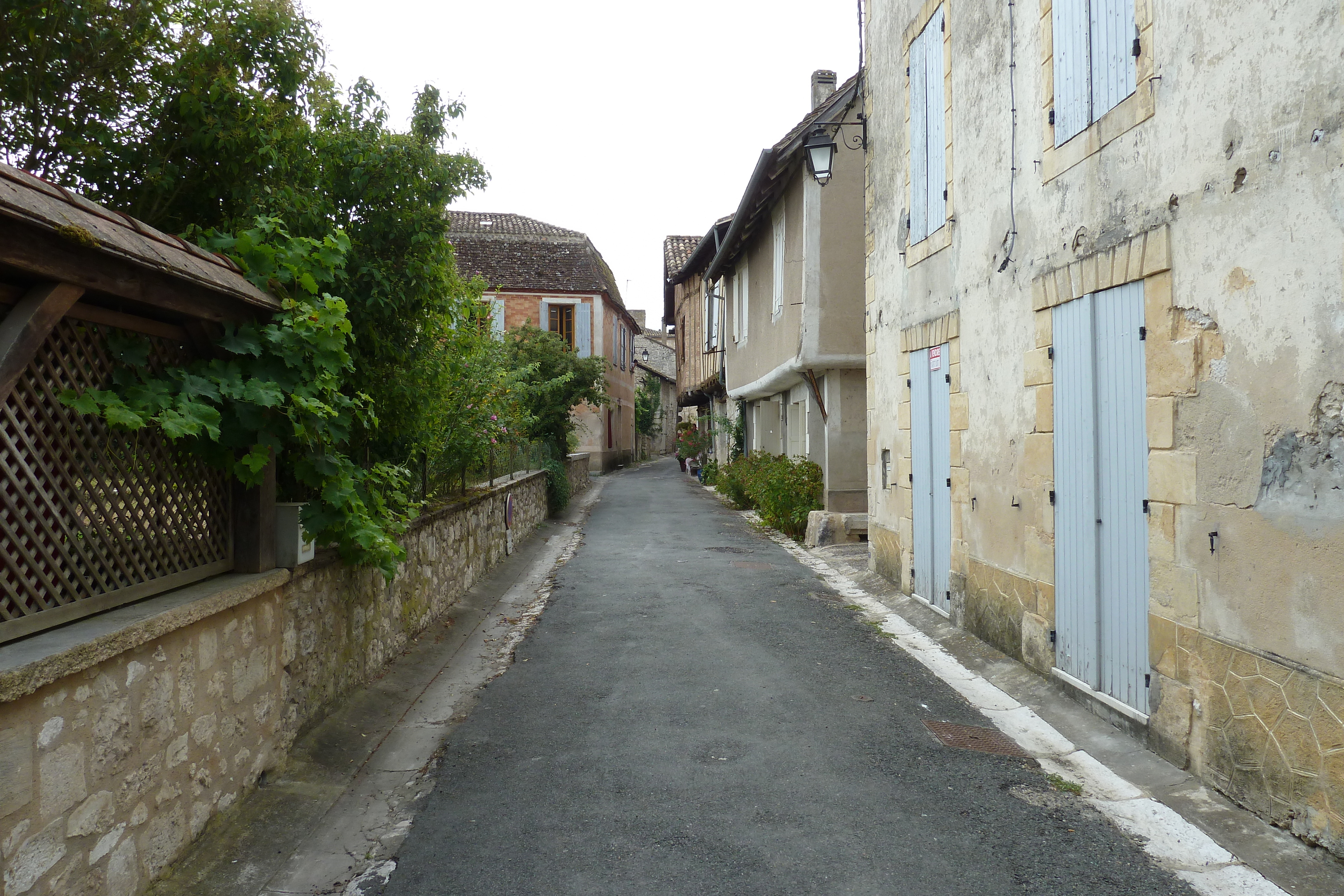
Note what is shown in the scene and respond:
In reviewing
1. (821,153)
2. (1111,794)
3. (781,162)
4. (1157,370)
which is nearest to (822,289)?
(781,162)

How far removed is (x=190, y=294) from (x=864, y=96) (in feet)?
27.7

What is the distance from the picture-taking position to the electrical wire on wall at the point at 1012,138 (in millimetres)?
6188

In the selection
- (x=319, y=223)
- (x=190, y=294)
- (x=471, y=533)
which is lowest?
(x=471, y=533)

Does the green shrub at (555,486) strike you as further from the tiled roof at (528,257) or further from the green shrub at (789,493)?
the tiled roof at (528,257)

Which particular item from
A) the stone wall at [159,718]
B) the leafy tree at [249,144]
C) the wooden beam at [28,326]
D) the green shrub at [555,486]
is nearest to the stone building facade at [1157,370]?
the leafy tree at [249,144]

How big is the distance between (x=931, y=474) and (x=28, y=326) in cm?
677

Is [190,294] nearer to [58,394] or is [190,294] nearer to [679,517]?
[58,394]

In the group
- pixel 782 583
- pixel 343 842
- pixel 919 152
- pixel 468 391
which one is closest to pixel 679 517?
pixel 782 583

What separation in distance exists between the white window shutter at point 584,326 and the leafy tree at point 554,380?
628 cm

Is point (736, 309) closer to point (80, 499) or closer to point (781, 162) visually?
point (781, 162)

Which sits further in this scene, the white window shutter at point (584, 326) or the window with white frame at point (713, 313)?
the white window shutter at point (584, 326)

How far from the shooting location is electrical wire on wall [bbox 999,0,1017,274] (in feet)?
20.3

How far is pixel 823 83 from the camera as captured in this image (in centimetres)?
1959

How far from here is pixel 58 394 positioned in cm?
297
